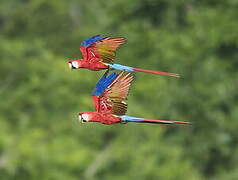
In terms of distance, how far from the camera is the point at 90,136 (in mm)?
15594

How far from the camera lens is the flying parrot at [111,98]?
3.71 m

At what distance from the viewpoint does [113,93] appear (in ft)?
12.4

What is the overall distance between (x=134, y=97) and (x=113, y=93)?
13286mm

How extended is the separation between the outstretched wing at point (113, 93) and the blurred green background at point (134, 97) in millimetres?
10184

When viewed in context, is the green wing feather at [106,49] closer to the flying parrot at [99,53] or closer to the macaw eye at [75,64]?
the flying parrot at [99,53]

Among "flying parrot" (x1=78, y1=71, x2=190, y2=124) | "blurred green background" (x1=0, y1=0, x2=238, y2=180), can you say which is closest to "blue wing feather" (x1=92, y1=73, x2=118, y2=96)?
"flying parrot" (x1=78, y1=71, x2=190, y2=124)

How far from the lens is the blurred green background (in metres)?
14.6

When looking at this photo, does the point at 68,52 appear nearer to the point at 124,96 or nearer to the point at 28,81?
the point at 28,81

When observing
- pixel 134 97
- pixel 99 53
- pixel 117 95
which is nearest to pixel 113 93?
pixel 117 95

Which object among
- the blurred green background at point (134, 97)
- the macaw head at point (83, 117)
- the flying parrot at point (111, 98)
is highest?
the flying parrot at point (111, 98)

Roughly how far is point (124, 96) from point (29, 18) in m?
16.0

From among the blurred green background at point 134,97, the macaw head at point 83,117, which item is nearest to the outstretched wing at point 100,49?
the macaw head at point 83,117

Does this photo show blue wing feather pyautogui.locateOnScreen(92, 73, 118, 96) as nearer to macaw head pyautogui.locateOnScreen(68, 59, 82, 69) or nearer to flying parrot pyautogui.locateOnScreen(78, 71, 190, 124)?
flying parrot pyautogui.locateOnScreen(78, 71, 190, 124)

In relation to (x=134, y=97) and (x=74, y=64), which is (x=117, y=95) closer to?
(x=74, y=64)
